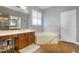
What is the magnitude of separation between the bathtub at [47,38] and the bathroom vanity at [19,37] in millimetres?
102

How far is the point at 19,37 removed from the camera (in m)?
1.33

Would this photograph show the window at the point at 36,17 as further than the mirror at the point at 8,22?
Yes

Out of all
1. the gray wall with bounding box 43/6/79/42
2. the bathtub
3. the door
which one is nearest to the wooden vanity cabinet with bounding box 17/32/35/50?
the bathtub

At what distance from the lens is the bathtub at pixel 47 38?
1374mm

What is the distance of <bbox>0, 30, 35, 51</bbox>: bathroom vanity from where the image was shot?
1.25m

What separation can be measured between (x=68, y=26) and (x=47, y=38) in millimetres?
393

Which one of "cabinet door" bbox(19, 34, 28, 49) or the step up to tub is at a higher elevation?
"cabinet door" bbox(19, 34, 28, 49)

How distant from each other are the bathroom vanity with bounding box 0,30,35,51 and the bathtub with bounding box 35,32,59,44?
0.10 meters

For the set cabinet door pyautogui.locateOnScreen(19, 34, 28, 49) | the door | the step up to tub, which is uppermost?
the door

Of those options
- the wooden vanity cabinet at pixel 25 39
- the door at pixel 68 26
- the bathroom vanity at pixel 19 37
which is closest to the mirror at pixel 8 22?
the bathroom vanity at pixel 19 37

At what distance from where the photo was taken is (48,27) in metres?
1.40

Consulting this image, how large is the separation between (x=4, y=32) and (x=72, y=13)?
111cm

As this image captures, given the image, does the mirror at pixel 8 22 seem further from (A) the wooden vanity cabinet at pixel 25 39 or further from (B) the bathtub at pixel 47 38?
(B) the bathtub at pixel 47 38

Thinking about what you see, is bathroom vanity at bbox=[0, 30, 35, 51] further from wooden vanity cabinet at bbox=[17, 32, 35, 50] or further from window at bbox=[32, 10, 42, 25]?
window at bbox=[32, 10, 42, 25]
